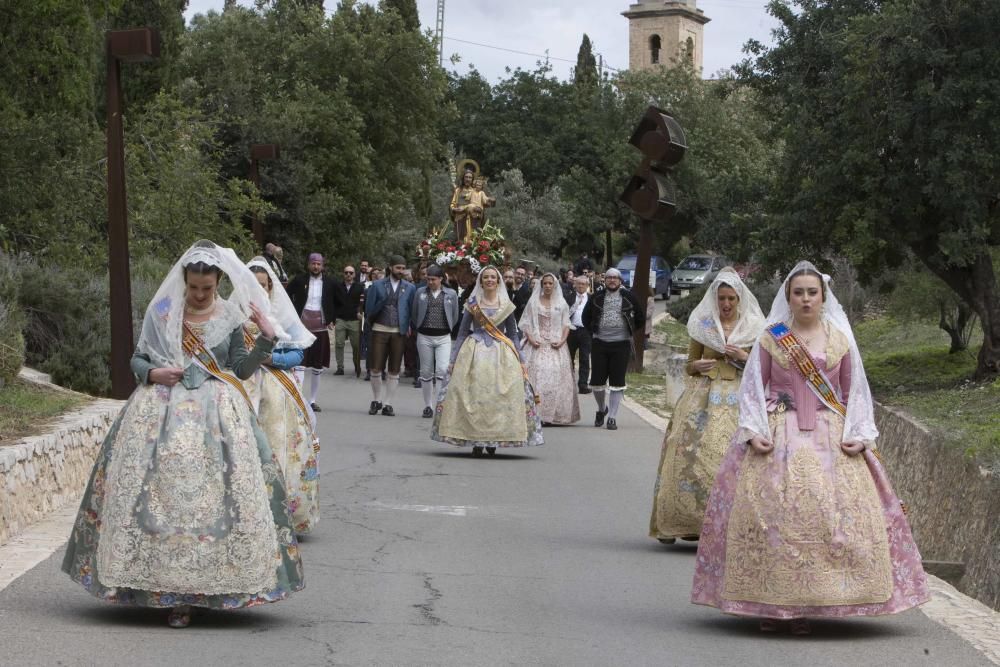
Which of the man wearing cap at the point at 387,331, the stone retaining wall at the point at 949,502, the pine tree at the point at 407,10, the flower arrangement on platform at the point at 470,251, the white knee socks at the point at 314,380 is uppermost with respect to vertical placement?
the pine tree at the point at 407,10

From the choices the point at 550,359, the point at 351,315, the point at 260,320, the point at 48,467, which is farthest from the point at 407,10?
the point at 260,320

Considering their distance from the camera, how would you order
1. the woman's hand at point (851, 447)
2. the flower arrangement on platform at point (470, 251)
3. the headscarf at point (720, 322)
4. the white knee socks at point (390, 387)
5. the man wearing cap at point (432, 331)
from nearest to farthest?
1. the woman's hand at point (851, 447)
2. the headscarf at point (720, 322)
3. the man wearing cap at point (432, 331)
4. the white knee socks at point (390, 387)
5. the flower arrangement on platform at point (470, 251)

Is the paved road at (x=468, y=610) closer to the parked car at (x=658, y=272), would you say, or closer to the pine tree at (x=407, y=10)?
the pine tree at (x=407, y=10)

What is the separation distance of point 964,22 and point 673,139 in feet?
22.0

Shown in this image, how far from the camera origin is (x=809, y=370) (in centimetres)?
830

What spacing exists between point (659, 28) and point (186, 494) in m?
135

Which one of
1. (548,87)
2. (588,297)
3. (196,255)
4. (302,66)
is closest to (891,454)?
(588,297)

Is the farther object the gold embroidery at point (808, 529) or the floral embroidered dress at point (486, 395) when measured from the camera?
the floral embroidered dress at point (486, 395)

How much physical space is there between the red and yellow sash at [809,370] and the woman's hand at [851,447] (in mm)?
180

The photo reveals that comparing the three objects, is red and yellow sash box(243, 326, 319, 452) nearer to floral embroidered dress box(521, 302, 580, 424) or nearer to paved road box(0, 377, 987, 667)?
paved road box(0, 377, 987, 667)

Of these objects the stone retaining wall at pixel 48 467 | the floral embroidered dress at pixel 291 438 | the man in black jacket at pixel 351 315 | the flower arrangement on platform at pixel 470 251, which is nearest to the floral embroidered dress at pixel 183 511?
the floral embroidered dress at pixel 291 438

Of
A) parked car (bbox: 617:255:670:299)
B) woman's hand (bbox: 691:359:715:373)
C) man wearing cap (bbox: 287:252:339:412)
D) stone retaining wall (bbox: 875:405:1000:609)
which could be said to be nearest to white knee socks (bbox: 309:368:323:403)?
man wearing cap (bbox: 287:252:339:412)

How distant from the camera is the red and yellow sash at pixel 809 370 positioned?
8258mm

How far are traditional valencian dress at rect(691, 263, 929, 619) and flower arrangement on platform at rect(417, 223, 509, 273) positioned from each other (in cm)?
2046
